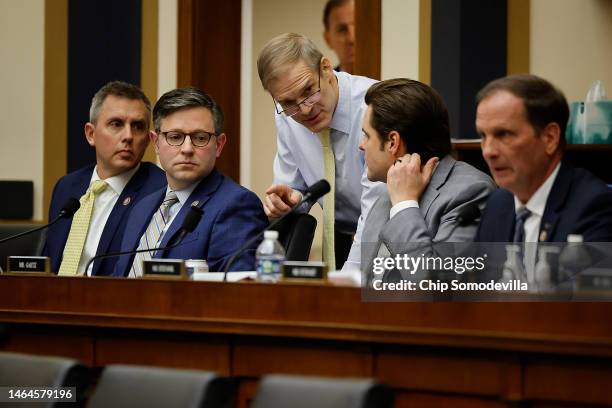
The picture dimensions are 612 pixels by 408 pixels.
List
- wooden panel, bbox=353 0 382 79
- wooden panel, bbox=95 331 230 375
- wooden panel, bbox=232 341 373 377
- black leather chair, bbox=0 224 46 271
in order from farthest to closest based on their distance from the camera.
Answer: wooden panel, bbox=353 0 382 79
black leather chair, bbox=0 224 46 271
wooden panel, bbox=95 331 230 375
wooden panel, bbox=232 341 373 377

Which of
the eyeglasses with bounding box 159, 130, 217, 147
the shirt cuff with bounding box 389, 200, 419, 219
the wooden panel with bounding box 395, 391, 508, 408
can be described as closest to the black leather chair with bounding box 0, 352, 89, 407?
the wooden panel with bounding box 395, 391, 508, 408

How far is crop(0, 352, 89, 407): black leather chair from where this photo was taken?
2062 millimetres

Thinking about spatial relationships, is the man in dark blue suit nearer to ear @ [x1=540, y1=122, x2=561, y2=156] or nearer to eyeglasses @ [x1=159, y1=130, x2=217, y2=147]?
eyeglasses @ [x1=159, y1=130, x2=217, y2=147]

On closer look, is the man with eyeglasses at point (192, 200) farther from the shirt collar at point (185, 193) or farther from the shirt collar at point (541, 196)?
the shirt collar at point (541, 196)

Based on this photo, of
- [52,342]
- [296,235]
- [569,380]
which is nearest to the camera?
[569,380]

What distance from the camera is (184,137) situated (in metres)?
3.54

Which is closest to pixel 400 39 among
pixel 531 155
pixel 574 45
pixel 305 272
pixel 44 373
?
pixel 574 45

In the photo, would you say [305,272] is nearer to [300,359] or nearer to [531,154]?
[300,359]

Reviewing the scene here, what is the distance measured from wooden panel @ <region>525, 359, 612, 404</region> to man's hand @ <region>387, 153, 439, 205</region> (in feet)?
3.10

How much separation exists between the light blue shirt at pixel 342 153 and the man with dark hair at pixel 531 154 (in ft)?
3.10

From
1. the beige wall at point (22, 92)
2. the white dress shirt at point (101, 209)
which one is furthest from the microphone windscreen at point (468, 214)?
the beige wall at point (22, 92)

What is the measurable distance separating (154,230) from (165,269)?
0.96 metres

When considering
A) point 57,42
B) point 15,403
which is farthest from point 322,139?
point 57,42

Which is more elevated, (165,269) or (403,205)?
(403,205)
